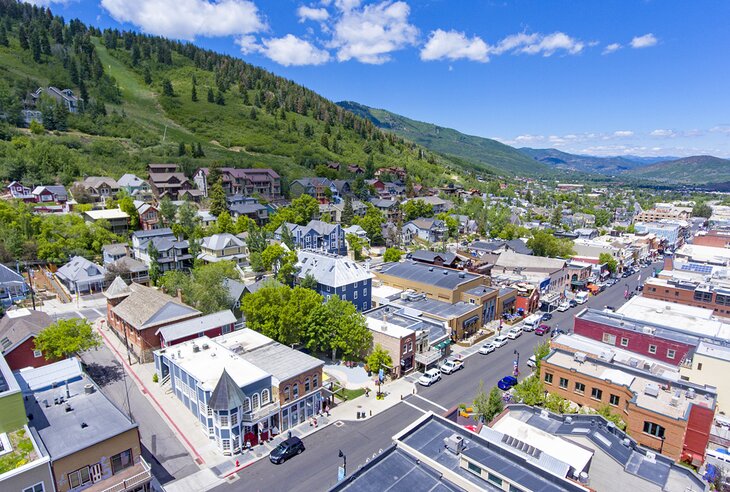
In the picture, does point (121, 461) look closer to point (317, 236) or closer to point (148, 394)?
point (148, 394)

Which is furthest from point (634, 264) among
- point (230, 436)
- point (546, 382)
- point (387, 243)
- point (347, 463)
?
point (230, 436)

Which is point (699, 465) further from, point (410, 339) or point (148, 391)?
point (148, 391)

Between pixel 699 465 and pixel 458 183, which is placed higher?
pixel 458 183

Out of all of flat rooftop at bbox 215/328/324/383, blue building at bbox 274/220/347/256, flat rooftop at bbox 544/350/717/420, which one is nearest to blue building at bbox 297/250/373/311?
flat rooftop at bbox 215/328/324/383

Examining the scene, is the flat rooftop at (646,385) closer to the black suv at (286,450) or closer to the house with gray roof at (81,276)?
the black suv at (286,450)

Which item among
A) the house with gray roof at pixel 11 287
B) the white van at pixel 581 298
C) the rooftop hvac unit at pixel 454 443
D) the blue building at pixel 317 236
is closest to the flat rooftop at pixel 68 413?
the rooftop hvac unit at pixel 454 443

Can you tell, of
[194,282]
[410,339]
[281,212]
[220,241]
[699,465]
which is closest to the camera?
[699,465]
